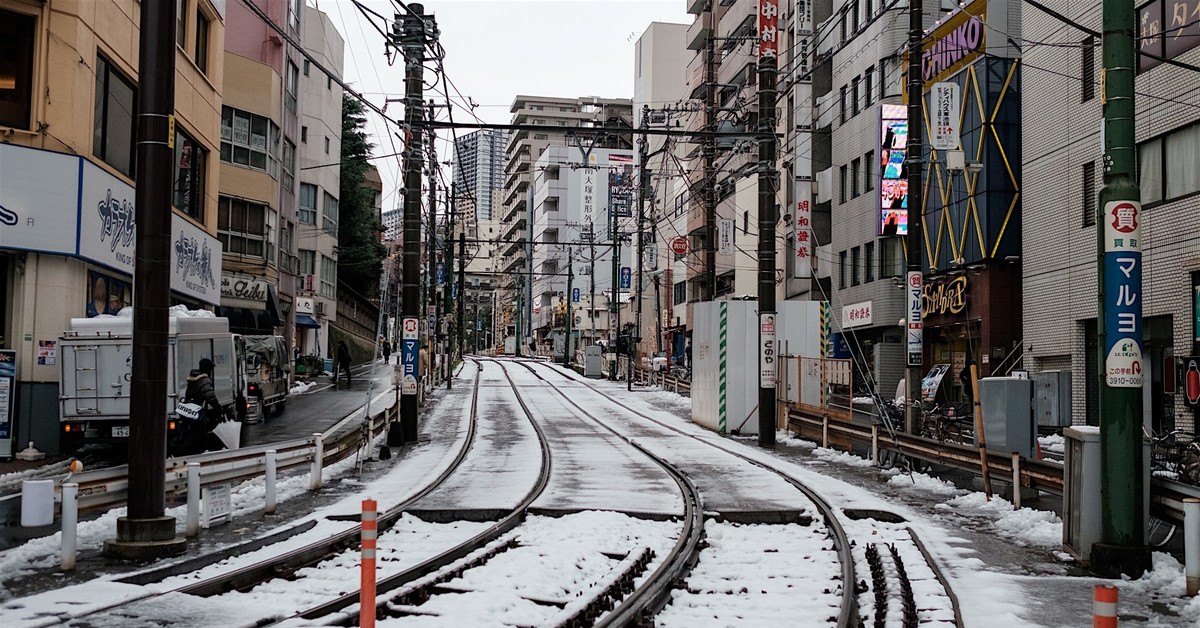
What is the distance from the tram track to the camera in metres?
8.11

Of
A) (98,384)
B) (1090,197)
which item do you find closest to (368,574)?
(98,384)

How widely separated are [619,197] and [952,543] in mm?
64579

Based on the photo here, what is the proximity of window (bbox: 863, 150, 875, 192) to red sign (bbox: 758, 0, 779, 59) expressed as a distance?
1758cm

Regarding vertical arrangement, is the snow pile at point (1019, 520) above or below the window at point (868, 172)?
below

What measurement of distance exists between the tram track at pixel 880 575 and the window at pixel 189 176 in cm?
1990

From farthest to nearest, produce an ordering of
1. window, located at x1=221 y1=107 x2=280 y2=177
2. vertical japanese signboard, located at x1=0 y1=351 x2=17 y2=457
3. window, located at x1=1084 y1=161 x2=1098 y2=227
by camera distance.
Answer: window, located at x1=221 y1=107 x2=280 y2=177, window, located at x1=1084 y1=161 x2=1098 y2=227, vertical japanese signboard, located at x1=0 y1=351 x2=17 y2=457

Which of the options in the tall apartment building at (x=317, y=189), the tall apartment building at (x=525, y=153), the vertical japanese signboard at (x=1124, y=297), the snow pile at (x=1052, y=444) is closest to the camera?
the vertical japanese signboard at (x=1124, y=297)

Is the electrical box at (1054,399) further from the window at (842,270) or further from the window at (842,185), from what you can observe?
the window at (842,185)

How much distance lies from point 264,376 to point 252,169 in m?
13.5

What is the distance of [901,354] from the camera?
146 feet

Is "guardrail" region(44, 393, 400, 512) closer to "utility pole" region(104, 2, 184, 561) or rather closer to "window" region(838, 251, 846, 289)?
"utility pole" region(104, 2, 184, 561)

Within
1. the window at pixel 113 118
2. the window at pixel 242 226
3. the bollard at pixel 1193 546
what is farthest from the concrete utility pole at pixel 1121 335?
the window at pixel 242 226

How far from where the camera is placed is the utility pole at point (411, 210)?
23984 mm

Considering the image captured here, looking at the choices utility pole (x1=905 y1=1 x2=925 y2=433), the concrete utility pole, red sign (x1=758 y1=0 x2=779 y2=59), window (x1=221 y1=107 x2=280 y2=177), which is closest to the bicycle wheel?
the concrete utility pole
